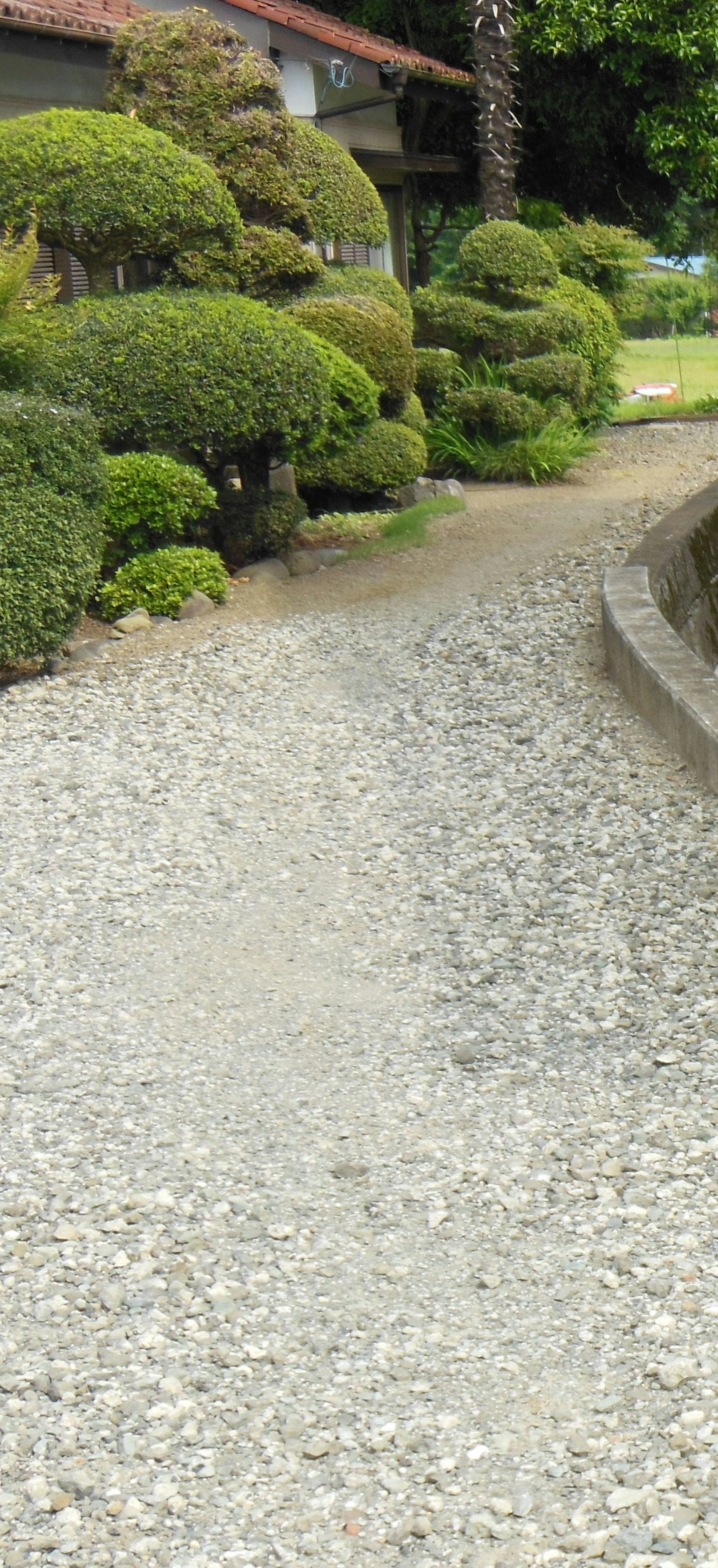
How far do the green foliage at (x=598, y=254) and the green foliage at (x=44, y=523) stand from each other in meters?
9.00

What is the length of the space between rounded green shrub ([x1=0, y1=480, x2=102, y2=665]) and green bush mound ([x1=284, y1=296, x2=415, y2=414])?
3.17 meters

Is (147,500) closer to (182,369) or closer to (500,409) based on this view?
(182,369)

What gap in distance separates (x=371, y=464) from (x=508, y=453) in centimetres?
240

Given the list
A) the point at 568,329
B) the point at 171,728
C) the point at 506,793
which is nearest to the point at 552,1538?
the point at 506,793

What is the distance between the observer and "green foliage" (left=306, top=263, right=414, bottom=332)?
978cm

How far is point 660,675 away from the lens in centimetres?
533

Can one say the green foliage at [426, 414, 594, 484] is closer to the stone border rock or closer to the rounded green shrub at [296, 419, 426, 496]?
the rounded green shrub at [296, 419, 426, 496]

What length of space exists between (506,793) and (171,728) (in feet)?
5.25

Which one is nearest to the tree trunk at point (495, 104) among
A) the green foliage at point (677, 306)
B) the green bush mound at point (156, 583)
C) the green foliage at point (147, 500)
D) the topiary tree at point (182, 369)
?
the topiary tree at point (182, 369)

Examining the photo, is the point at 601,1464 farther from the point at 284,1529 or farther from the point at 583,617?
the point at 583,617

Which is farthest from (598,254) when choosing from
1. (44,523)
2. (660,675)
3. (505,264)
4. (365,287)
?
(660,675)

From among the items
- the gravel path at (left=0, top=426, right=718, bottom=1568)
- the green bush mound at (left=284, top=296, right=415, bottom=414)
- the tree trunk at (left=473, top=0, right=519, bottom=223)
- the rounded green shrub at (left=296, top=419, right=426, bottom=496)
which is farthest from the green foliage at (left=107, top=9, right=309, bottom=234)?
the tree trunk at (left=473, top=0, right=519, bottom=223)

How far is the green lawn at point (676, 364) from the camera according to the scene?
63.7 ft

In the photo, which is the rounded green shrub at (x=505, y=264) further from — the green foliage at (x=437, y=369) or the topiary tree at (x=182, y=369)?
the topiary tree at (x=182, y=369)
